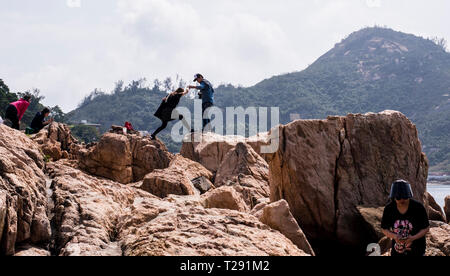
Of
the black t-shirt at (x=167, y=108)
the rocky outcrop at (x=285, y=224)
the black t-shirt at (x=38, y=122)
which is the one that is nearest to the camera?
the rocky outcrop at (x=285, y=224)

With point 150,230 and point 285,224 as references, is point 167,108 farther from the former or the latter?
point 150,230

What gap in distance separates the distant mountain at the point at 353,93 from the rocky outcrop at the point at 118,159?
73.2 metres

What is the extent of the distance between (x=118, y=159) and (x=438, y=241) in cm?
775

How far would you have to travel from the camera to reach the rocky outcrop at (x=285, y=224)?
16.8 ft

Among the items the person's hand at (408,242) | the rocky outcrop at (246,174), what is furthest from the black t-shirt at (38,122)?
the person's hand at (408,242)

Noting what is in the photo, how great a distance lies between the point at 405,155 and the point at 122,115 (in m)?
97.9

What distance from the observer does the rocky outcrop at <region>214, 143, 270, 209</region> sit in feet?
29.6

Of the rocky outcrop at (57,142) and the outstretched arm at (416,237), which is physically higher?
the rocky outcrop at (57,142)

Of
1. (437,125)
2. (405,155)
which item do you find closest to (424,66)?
(437,125)

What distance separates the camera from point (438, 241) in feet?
18.0

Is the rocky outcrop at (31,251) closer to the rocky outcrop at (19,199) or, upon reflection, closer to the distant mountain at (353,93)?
the rocky outcrop at (19,199)

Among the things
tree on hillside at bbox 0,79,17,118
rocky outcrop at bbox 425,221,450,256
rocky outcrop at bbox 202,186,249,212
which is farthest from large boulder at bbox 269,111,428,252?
tree on hillside at bbox 0,79,17,118

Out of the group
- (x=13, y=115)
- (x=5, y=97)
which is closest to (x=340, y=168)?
(x=13, y=115)

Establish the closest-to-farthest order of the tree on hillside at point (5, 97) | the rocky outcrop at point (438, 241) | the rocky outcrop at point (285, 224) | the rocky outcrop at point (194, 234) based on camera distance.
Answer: the rocky outcrop at point (194, 234)
the rocky outcrop at point (285, 224)
the rocky outcrop at point (438, 241)
the tree on hillside at point (5, 97)
